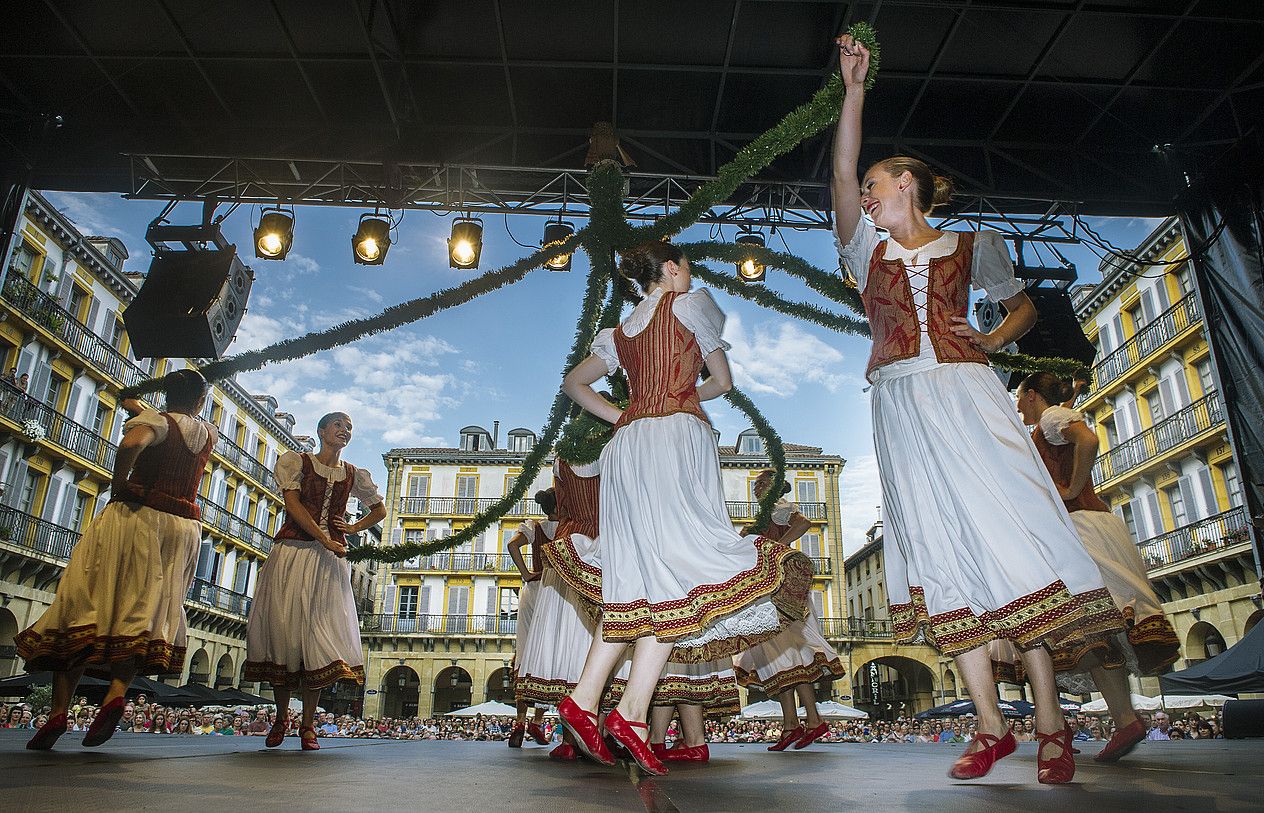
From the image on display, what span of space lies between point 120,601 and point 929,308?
3.83 metres

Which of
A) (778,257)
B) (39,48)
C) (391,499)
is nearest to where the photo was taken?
(778,257)

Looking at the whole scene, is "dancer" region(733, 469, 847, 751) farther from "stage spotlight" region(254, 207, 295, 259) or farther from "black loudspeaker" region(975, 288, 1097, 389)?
"stage spotlight" region(254, 207, 295, 259)

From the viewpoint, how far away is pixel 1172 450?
2216 cm

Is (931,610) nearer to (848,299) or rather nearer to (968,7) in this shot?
(848,299)

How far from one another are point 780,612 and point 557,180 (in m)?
6.65

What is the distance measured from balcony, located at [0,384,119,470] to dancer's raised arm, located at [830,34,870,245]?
22.1m

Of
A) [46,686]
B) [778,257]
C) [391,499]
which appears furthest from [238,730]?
[391,499]

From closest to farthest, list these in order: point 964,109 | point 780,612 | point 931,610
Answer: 1. point 931,610
2. point 780,612
3. point 964,109

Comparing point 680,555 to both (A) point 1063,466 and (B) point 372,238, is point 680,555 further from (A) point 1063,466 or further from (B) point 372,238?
(B) point 372,238

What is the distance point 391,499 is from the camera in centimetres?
Answer: 4222

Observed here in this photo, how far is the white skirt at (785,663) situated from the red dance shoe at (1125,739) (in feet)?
7.91

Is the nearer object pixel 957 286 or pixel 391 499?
pixel 957 286

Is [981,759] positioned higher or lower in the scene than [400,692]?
higher

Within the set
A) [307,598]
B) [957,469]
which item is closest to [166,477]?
[307,598]
